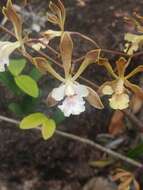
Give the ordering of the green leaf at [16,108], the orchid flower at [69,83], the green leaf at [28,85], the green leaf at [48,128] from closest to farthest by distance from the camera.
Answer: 1. the orchid flower at [69,83]
2. the green leaf at [48,128]
3. the green leaf at [28,85]
4. the green leaf at [16,108]

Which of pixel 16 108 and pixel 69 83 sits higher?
pixel 69 83

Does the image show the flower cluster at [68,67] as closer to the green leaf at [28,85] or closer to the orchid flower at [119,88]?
the orchid flower at [119,88]

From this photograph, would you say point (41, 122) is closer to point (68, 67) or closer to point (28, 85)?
point (28, 85)

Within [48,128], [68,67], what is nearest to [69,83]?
[68,67]

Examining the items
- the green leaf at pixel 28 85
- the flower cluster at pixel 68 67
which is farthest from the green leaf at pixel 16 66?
the flower cluster at pixel 68 67

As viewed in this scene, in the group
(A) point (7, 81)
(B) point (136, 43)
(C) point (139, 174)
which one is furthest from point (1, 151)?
(B) point (136, 43)

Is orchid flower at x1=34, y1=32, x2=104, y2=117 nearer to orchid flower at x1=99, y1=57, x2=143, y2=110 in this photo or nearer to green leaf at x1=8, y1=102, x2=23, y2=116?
orchid flower at x1=99, y1=57, x2=143, y2=110
